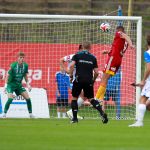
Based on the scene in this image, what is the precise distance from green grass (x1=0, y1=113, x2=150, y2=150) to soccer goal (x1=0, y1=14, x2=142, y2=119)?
21.2ft

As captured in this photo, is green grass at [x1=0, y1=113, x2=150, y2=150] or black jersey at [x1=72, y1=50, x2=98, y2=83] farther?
black jersey at [x1=72, y1=50, x2=98, y2=83]

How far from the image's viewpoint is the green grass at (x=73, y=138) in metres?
13.0

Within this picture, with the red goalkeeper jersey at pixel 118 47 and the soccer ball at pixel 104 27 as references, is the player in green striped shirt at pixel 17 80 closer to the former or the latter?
the soccer ball at pixel 104 27

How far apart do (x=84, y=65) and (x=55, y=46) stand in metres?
6.11

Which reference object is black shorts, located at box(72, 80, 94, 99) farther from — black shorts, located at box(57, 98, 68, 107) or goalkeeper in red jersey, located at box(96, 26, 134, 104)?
black shorts, located at box(57, 98, 68, 107)

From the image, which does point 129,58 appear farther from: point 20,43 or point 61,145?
point 61,145

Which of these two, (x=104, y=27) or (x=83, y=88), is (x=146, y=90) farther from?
(x=104, y=27)

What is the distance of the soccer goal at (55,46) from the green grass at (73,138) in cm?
646

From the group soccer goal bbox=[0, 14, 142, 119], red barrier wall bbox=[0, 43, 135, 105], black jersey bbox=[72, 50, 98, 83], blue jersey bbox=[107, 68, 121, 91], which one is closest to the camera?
black jersey bbox=[72, 50, 98, 83]

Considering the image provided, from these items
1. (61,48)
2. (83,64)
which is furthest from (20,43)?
(83,64)

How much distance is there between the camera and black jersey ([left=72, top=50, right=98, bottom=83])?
64.5ft

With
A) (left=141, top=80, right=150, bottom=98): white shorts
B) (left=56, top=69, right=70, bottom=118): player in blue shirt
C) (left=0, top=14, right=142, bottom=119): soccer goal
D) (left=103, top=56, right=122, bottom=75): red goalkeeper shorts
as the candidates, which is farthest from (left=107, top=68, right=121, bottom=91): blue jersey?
(left=141, top=80, right=150, bottom=98): white shorts

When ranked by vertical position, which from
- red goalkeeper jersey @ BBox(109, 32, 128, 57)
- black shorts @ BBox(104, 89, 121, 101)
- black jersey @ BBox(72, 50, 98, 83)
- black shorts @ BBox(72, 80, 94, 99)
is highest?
red goalkeeper jersey @ BBox(109, 32, 128, 57)

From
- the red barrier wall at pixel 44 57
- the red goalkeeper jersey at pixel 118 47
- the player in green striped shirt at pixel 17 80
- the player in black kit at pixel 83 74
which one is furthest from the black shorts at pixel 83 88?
the red barrier wall at pixel 44 57
